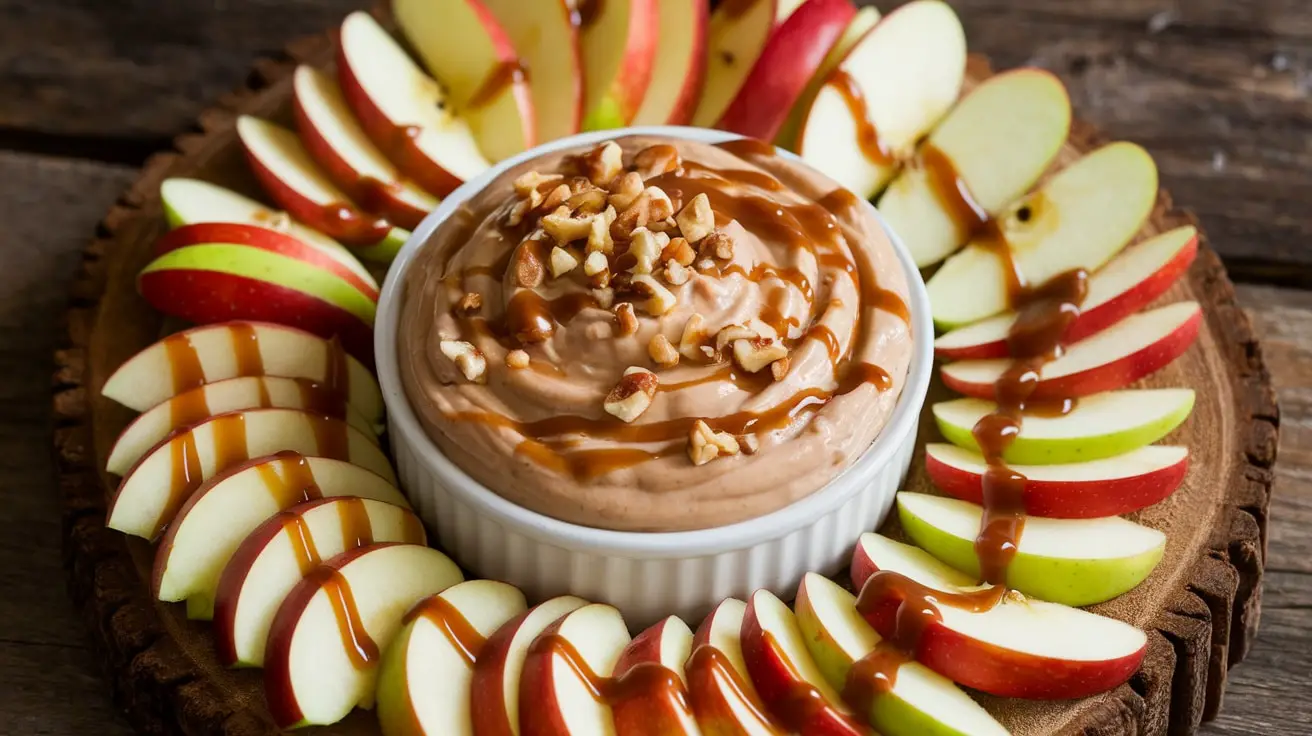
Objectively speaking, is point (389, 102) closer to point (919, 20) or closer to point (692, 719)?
point (919, 20)

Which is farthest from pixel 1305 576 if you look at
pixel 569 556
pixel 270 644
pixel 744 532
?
pixel 270 644

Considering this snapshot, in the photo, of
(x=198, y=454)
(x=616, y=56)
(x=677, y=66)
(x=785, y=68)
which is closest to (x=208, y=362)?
(x=198, y=454)

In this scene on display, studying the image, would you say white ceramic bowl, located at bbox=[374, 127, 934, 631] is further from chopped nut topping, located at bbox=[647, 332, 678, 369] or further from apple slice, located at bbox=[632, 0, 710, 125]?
apple slice, located at bbox=[632, 0, 710, 125]

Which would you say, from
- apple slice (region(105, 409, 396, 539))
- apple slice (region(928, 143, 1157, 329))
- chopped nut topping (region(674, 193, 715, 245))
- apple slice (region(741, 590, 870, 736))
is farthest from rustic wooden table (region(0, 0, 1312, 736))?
chopped nut topping (region(674, 193, 715, 245))

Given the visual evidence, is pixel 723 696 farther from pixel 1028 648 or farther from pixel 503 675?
pixel 1028 648

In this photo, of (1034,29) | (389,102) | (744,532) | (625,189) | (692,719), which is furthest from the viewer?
(1034,29)

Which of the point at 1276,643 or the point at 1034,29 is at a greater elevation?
the point at 1034,29

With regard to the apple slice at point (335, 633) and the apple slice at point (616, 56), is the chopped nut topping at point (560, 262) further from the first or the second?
the apple slice at point (616, 56)
